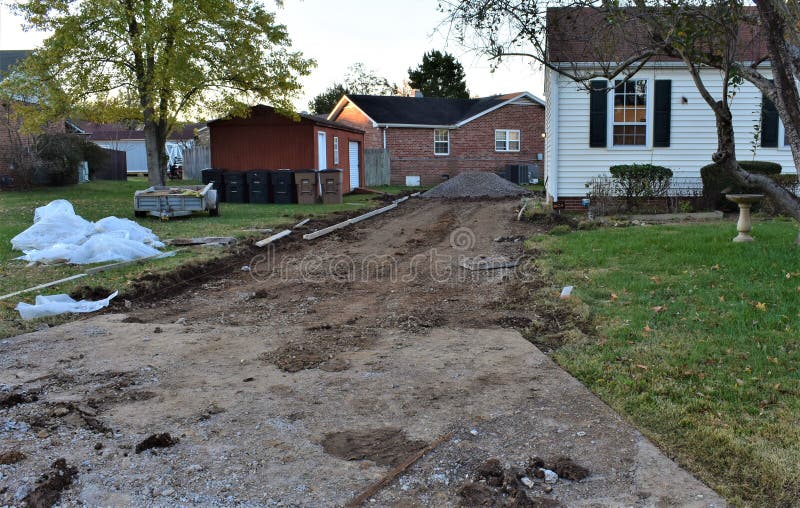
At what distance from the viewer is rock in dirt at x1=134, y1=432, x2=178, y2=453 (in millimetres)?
3734

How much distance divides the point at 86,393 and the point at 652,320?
4.77 meters

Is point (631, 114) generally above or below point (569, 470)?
above

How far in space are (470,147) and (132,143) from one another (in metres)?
34.7

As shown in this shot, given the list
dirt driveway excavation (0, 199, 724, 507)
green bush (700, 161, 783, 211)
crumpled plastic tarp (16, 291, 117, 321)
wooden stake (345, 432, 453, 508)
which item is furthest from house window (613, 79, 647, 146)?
wooden stake (345, 432, 453, 508)

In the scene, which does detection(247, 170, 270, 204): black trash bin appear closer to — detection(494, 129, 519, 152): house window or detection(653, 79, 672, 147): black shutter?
detection(653, 79, 672, 147): black shutter

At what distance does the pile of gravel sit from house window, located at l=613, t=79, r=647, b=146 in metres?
10.4

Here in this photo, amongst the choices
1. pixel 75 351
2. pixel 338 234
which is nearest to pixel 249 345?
pixel 75 351

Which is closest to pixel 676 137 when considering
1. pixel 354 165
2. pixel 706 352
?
pixel 706 352

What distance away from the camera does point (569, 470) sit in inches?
135

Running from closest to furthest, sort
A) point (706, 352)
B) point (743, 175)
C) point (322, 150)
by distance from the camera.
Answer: point (706, 352), point (743, 175), point (322, 150)

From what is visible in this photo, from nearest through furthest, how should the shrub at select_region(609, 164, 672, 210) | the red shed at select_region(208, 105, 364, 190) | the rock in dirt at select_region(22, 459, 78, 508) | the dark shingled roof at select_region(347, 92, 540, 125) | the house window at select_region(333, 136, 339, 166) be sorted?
1. the rock in dirt at select_region(22, 459, 78, 508)
2. the shrub at select_region(609, 164, 672, 210)
3. the red shed at select_region(208, 105, 364, 190)
4. the house window at select_region(333, 136, 339, 166)
5. the dark shingled roof at select_region(347, 92, 540, 125)

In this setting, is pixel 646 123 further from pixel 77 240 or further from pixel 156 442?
pixel 156 442

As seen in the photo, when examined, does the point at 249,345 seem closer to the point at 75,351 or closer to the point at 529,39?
the point at 75,351

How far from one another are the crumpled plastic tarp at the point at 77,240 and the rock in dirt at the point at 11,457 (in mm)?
6654
